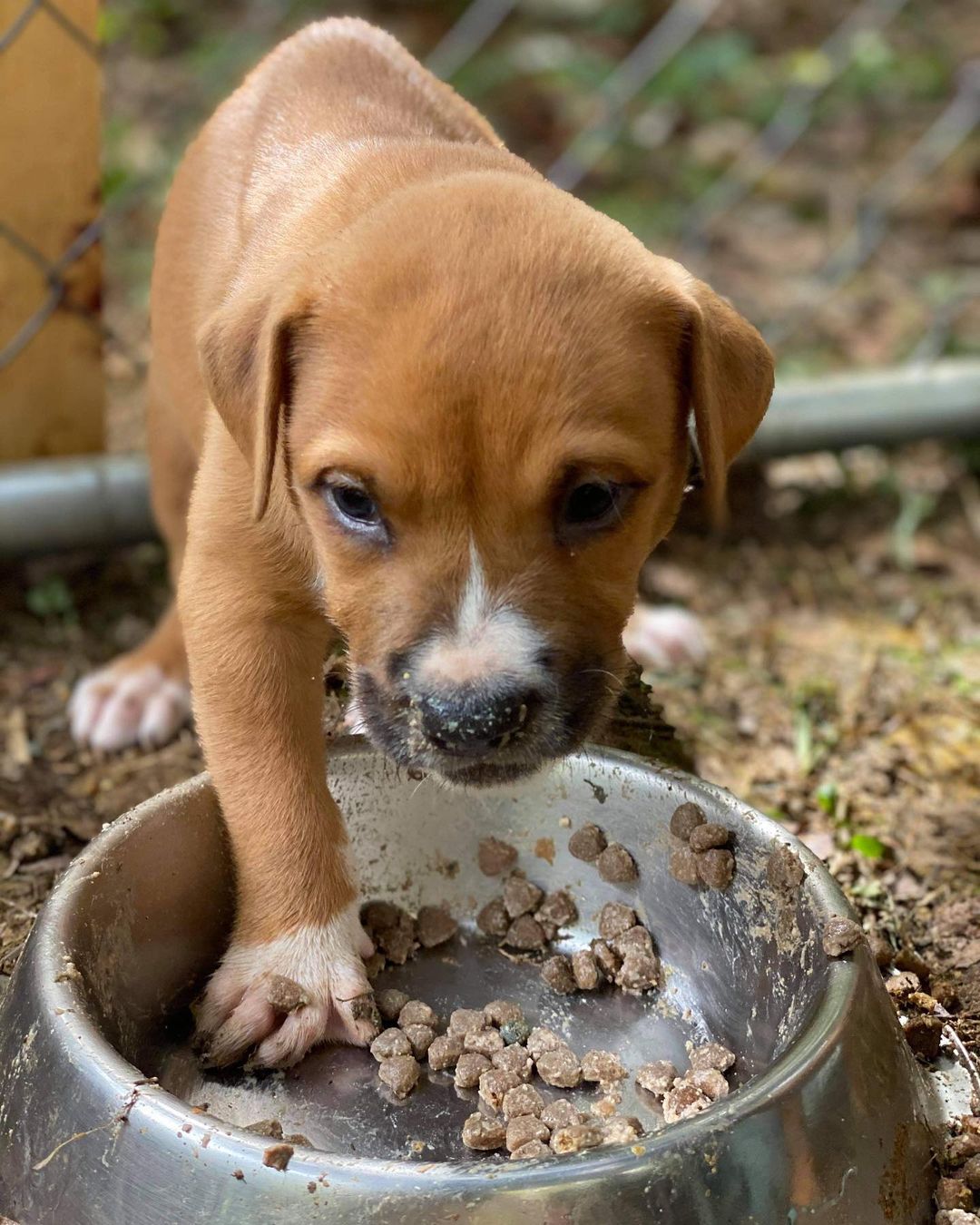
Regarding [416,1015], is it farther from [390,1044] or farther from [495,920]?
[495,920]

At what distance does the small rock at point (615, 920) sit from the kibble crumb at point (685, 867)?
0.17 metres

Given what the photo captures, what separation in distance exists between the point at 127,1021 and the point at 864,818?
2.00 m

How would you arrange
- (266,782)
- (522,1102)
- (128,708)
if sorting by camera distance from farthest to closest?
(128,708), (266,782), (522,1102)

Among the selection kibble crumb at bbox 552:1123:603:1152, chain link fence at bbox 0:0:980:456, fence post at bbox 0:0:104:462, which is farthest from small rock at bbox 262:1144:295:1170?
chain link fence at bbox 0:0:980:456

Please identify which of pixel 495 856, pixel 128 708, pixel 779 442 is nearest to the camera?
pixel 495 856

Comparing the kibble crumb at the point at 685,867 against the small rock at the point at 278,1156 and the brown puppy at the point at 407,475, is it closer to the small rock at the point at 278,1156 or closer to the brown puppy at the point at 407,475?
the brown puppy at the point at 407,475

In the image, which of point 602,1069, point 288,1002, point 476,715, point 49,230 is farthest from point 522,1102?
point 49,230

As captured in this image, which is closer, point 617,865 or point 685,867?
point 685,867

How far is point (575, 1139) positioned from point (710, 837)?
0.73 metres

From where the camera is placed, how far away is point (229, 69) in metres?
8.70

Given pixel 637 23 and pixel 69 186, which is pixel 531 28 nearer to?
pixel 637 23

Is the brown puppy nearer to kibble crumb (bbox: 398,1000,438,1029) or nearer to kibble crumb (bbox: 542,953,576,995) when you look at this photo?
kibble crumb (bbox: 398,1000,438,1029)

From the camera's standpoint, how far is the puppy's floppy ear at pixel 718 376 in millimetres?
2945

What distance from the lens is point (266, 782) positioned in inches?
128
